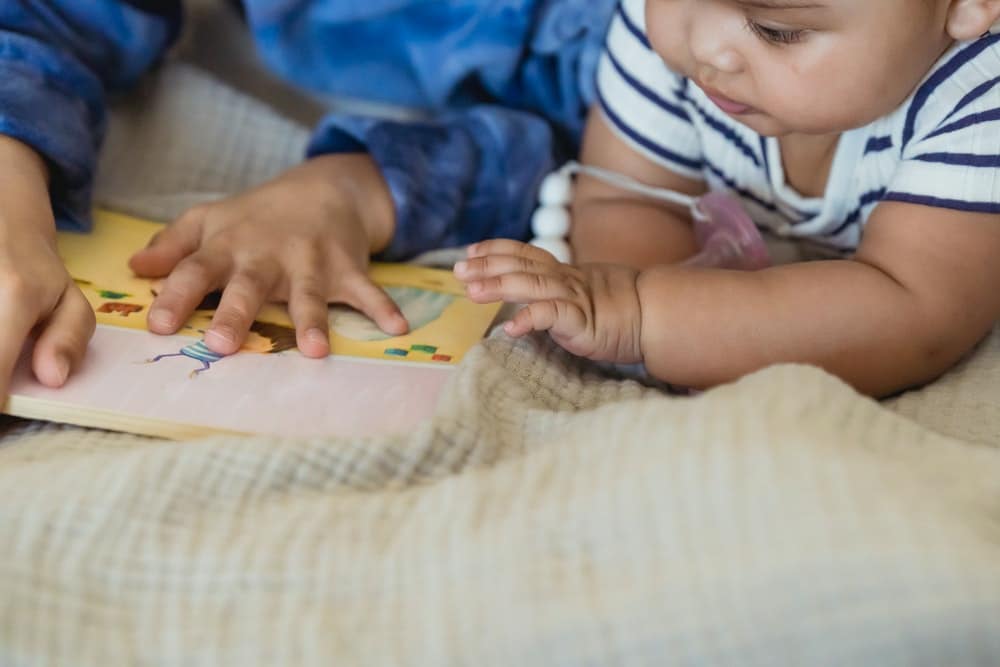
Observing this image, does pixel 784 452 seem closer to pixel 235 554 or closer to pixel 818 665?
pixel 818 665

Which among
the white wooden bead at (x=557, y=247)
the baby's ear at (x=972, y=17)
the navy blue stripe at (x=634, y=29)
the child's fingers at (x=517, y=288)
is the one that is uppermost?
→ the baby's ear at (x=972, y=17)

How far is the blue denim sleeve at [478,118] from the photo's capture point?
→ 89cm

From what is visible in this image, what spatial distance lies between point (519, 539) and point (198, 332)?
32 cm

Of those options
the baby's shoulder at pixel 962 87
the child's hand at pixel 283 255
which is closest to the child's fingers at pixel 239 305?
the child's hand at pixel 283 255

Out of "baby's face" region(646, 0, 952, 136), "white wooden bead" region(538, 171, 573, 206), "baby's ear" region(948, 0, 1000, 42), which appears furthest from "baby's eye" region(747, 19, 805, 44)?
"white wooden bead" region(538, 171, 573, 206)

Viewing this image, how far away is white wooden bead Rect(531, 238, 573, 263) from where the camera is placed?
0.88 metres

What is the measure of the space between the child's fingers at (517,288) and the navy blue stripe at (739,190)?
0.31m

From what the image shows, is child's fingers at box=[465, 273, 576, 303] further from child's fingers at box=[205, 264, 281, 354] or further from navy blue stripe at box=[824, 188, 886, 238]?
navy blue stripe at box=[824, 188, 886, 238]

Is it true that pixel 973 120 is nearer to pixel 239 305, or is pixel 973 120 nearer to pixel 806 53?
pixel 806 53

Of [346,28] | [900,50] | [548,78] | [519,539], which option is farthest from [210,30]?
[519,539]

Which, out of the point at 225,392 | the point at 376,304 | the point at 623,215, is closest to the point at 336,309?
the point at 376,304

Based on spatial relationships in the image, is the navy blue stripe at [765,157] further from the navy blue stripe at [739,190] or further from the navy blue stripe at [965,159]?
the navy blue stripe at [965,159]

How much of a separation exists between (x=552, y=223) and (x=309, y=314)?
0.30m

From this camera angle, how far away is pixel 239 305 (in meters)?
0.68
